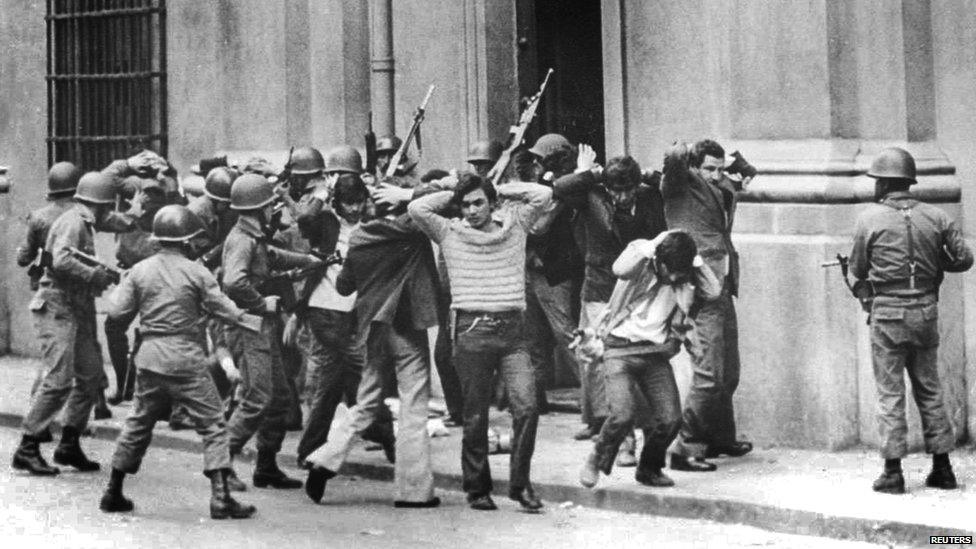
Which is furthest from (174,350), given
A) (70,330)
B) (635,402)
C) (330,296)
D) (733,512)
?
(733,512)

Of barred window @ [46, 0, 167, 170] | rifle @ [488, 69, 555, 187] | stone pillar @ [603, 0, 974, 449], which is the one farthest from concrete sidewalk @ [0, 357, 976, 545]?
barred window @ [46, 0, 167, 170]

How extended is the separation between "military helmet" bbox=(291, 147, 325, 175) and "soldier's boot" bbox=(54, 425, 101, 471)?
2409 millimetres

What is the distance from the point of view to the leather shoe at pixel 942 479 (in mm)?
11117

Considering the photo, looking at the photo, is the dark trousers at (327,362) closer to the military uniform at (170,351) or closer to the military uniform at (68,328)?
the military uniform at (170,351)

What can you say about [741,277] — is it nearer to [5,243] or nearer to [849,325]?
[849,325]

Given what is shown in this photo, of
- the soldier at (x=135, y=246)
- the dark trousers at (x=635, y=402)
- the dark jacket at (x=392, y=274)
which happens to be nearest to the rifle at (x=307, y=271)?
the dark jacket at (x=392, y=274)

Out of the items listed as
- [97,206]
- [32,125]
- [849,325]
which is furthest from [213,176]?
[32,125]

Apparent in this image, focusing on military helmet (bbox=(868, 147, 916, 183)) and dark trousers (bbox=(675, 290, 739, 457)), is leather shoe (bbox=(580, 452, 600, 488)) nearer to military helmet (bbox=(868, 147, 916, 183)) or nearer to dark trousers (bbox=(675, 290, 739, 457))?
dark trousers (bbox=(675, 290, 739, 457))

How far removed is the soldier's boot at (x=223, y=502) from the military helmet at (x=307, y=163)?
314cm

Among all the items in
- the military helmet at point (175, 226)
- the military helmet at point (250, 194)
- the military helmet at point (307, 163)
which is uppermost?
the military helmet at point (307, 163)

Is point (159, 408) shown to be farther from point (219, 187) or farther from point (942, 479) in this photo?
point (942, 479)

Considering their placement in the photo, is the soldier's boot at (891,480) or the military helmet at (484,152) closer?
the soldier's boot at (891,480)

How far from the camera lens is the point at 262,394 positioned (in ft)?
39.4

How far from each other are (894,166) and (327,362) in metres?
3.67
